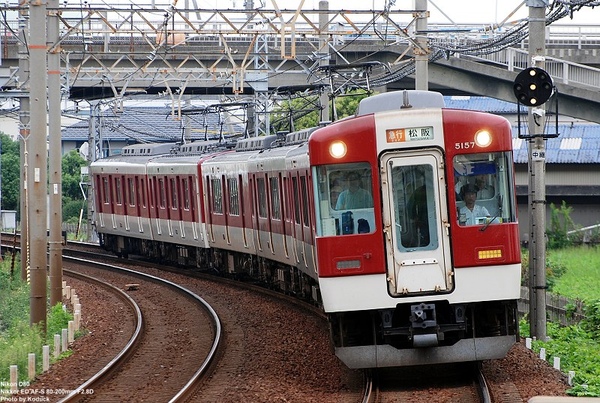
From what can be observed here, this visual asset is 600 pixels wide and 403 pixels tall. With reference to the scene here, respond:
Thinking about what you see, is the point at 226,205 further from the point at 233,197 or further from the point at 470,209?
the point at 470,209

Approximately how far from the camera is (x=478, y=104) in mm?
47875

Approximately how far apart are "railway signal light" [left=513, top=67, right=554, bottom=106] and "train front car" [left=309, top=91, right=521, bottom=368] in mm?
2689

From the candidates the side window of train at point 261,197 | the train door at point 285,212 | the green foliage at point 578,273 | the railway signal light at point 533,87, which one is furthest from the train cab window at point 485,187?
the side window of train at point 261,197

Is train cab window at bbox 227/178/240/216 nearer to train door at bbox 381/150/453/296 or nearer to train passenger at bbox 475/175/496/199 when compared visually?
train door at bbox 381/150/453/296

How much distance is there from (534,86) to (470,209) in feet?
10.6

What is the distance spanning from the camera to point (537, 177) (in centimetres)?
1472

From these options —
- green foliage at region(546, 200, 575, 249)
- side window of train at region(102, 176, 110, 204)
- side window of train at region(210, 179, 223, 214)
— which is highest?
side window of train at region(102, 176, 110, 204)

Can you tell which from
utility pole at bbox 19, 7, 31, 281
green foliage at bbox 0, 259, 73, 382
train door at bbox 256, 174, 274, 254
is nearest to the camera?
green foliage at bbox 0, 259, 73, 382

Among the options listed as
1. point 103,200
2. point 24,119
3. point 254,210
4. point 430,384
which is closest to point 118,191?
point 103,200

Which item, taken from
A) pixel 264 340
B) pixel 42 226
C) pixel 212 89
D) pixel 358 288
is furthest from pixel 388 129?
pixel 212 89

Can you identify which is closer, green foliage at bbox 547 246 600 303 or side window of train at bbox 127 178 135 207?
green foliage at bbox 547 246 600 303

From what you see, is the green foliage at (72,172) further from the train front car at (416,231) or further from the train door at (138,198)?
A: the train front car at (416,231)

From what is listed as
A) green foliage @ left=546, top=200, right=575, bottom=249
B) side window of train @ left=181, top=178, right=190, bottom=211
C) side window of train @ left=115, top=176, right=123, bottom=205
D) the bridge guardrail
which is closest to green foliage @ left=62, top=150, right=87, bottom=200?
side window of train @ left=115, top=176, right=123, bottom=205

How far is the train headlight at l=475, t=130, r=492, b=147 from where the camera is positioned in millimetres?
11633
